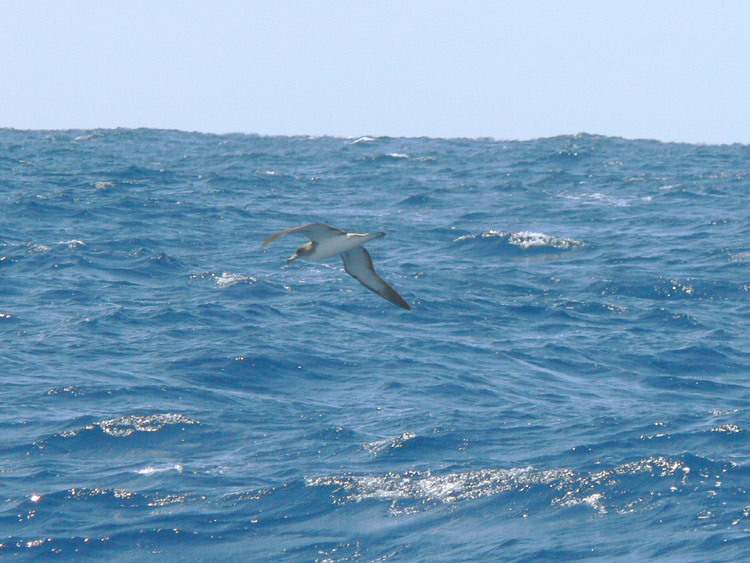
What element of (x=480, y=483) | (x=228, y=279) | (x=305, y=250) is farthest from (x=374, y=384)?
(x=228, y=279)

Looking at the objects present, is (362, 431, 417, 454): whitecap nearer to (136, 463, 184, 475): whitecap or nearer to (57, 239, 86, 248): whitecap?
(136, 463, 184, 475): whitecap

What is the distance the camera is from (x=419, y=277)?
979 inches

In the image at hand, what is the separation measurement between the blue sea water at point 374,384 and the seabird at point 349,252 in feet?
8.65

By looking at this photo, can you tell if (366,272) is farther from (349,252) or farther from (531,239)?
(531,239)

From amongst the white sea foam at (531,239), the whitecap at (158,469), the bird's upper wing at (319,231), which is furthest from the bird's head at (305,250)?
the white sea foam at (531,239)

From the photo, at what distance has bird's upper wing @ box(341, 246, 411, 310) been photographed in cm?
1262

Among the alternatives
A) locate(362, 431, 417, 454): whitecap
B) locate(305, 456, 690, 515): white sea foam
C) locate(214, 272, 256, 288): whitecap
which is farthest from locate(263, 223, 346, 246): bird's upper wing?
locate(214, 272, 256, 288): whitecap

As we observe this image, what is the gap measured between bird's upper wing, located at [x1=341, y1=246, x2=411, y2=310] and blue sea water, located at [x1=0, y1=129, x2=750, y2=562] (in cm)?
256

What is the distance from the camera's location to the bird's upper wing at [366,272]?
1262 cm

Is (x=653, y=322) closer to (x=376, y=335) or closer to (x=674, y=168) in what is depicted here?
(x=376, y=335)

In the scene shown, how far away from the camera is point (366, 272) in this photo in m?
12.9

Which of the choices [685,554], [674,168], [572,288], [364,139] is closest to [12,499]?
[685,554]

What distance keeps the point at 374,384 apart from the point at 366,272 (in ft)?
16.1

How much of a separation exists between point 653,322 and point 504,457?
8448 millimetres
